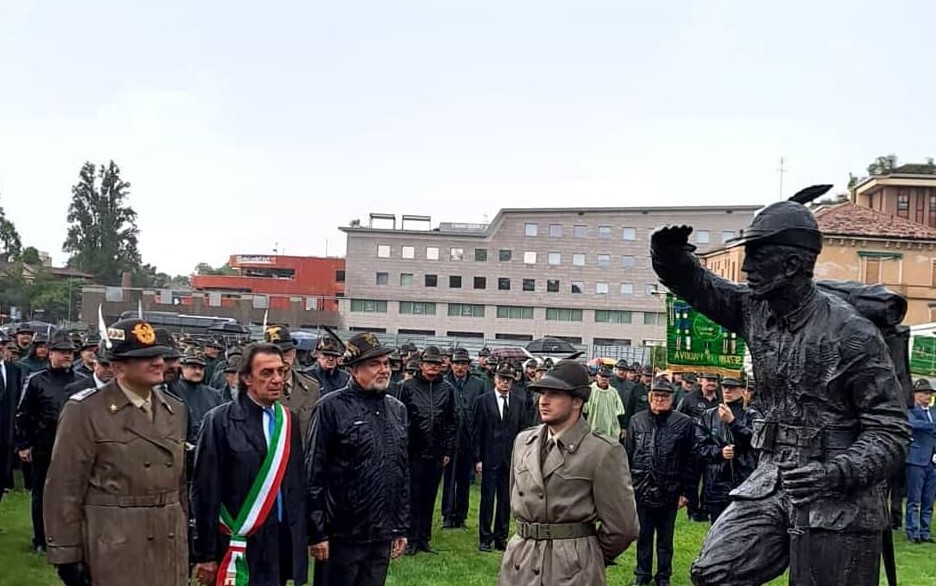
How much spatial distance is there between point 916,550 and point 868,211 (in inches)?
1413

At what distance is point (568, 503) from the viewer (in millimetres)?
5000

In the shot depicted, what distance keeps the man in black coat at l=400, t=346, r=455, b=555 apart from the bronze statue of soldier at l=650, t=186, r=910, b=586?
22.1 feet

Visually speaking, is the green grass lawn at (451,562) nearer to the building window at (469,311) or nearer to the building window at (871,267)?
the building window at (871,267)

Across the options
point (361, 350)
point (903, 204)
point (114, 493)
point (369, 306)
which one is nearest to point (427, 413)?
point (361, 350)

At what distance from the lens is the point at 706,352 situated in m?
15.1

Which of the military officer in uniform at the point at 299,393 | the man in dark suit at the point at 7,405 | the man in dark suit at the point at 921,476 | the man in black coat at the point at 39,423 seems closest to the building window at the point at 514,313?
the man in dark suit at the point at 921,476

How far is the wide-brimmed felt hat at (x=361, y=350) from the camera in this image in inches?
255

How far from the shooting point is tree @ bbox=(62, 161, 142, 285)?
284ft

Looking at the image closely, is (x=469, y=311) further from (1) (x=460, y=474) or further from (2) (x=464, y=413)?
(1) (x=460, y=474)

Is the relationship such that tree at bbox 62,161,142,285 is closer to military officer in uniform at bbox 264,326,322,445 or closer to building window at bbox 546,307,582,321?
building window at bbox 546,307,582,321

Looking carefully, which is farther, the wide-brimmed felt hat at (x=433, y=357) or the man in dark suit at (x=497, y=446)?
the man in dark suit at (x=497, y=446)

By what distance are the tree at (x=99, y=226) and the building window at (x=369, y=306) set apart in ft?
106

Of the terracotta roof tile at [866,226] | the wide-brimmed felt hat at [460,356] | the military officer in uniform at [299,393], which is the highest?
the terracotta roof tile at [866,226]

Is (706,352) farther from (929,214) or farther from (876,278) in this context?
(929,214)
